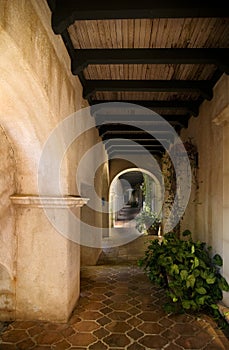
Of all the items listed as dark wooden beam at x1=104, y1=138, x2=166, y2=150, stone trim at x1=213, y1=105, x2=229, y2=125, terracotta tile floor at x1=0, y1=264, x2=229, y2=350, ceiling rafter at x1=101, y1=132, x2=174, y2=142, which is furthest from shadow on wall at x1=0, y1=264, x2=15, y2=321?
dark wooden beam at x1=104, y1=138, x2=166, y2=150

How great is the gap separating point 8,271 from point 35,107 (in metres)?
2.16

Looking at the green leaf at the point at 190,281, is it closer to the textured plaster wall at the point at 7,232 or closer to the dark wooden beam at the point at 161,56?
the textured plaster wall at the point at 7,232

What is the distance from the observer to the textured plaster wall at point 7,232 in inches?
139

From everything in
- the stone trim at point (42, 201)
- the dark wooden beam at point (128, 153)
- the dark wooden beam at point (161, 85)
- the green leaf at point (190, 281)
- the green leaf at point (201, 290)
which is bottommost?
the green leaf at point (201, 290)

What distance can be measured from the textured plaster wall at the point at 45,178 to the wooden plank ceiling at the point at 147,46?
24 centimetres

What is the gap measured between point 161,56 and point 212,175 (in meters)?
1.99

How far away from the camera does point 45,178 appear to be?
3803 millimetres

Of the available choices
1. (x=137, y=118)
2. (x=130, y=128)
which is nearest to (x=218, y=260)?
(x=137, y=118)

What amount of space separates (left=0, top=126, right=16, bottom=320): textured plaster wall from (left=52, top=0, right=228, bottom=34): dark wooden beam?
59.7 inches

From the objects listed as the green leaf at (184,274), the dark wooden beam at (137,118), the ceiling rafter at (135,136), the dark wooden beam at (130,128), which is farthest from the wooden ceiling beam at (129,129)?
the green leaf at (184,274)

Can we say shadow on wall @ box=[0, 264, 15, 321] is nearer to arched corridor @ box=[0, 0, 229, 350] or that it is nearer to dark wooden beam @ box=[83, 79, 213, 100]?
arched corridor @ box=[0, 0, 229, 350]

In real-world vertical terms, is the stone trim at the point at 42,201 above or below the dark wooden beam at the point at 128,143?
below

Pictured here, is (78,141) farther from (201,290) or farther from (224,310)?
Result: (224,310)

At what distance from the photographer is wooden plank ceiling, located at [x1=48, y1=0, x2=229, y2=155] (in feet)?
8.64
